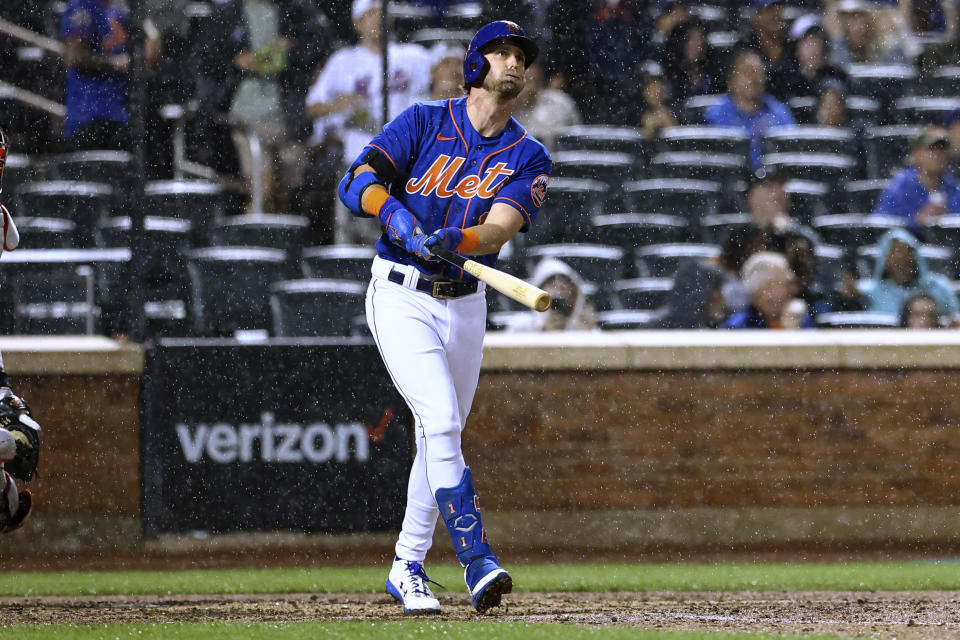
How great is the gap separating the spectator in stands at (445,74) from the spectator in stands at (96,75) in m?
1.70

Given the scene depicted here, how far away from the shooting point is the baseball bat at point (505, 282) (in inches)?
157

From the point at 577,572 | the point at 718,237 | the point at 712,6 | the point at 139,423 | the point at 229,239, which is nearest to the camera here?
the point at 577,572

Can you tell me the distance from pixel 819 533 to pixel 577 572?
171cm

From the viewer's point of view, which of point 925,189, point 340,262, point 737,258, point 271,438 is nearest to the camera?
point 271,438

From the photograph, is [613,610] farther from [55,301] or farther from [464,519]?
[55,301]

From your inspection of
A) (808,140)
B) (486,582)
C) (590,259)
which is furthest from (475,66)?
(808,140)

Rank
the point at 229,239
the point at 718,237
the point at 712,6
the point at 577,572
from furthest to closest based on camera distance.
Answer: the point at 712,6
the point at 718,237
the point at 229,239
the point at 577,572

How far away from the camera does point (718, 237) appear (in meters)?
8.68

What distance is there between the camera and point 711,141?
31.1ft

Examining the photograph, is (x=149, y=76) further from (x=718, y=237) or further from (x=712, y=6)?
(x=712, y=6)

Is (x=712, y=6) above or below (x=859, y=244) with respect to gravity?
above

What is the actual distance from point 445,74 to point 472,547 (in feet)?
12.2

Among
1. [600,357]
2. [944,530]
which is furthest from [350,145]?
[944,530]

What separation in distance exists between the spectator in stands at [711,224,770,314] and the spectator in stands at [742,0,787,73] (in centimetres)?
208
